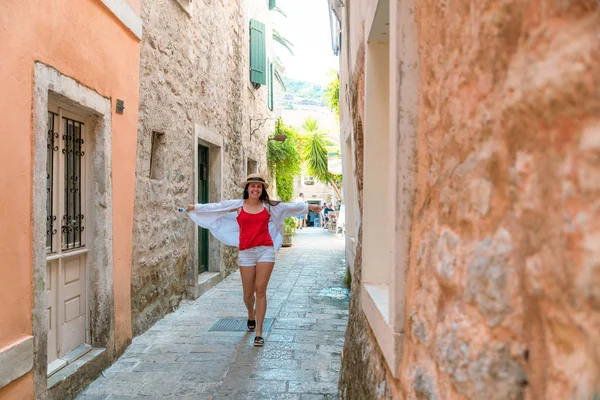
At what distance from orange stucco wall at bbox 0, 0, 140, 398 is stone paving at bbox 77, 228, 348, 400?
0.55m

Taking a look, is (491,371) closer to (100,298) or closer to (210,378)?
(210,378)

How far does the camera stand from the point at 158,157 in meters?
5.84

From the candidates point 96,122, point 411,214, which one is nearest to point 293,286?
point 96,122

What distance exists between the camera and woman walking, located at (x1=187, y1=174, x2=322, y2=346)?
4879 mm

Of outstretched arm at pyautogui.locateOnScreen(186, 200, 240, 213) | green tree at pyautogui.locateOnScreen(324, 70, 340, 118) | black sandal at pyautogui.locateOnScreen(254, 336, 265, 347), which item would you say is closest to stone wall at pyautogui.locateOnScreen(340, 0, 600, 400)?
black sandal at pyautogui.locateOnScreen(254, 336, 265, 347)

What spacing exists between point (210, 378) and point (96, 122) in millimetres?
2353

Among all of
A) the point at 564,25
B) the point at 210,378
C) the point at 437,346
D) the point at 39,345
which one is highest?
the point at 564,25

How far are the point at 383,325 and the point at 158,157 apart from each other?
446 centimetres

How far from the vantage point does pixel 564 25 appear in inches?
28.5

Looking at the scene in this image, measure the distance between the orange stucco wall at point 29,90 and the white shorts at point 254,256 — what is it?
1148 mm

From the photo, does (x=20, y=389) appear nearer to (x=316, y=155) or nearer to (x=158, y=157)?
(x=158, y=157)

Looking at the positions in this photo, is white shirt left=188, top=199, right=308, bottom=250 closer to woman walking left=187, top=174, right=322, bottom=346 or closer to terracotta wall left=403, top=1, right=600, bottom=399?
woman walking left=187, top=174, right=322, bottom=346

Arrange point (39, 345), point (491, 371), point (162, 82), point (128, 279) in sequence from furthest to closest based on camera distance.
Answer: point (162, 82) → point (128, 279) → point (39, 345) → point (491, 371)

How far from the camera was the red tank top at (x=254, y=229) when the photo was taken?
488 centimetres
